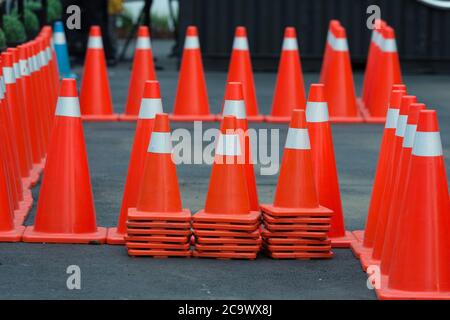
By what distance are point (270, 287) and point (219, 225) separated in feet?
2.46

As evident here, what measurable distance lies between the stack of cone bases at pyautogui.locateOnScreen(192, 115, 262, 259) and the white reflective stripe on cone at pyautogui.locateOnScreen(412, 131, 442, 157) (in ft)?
3.83

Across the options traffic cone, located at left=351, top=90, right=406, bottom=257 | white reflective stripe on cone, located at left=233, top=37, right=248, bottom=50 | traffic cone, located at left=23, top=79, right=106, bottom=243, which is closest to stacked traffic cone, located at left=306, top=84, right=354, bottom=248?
traffic cone, located at left=351, top=90, right=406, bottom=257

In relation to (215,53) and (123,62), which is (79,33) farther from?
(215,53)

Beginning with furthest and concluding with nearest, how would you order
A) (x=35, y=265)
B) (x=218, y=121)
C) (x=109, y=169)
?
(x=218, y=121)
(x=109, y=169)
(x=35, y=265)

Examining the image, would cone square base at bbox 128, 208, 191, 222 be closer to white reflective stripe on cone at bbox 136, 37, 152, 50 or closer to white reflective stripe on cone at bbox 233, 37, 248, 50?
white reflective stripe on cone at bbox 233, 37, 248, 50

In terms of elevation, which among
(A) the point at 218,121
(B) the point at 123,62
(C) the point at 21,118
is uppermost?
(C) the point at 21,118

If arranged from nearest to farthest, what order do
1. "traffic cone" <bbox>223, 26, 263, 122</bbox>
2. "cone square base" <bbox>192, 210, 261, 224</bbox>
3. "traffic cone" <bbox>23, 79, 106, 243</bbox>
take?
"cone square base" <bbox>192, 210, 261, 224</bbox> < "traffic cone" <bbox>23, 79, 106, 243</bbox> < "traffic cone" <bbox>223, 26, 263, 122</bbox>

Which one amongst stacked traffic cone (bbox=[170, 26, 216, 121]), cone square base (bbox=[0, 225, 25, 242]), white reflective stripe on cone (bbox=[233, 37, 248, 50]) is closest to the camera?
cone square base (bbox=[0, 225, 25, 242])

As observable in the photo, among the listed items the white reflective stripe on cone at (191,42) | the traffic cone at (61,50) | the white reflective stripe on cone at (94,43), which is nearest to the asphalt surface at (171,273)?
the white reflective stripe on cone at (191,42)

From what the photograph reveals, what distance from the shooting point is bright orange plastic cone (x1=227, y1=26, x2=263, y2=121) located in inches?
579

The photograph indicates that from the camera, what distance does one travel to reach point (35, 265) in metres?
7.39

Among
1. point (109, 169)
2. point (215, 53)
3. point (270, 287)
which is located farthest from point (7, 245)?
point (215, 53)

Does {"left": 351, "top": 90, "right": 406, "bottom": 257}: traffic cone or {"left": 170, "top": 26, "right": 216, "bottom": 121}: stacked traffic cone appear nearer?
{"left": 351, "top": 90, "right": 406, "bottom": 257}: traffic cone

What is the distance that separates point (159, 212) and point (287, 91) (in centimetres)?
719
